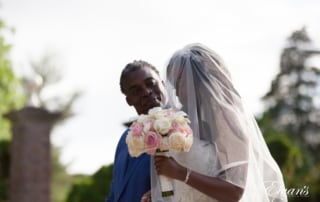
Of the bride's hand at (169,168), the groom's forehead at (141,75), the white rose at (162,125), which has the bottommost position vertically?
the bride's hand at (169,168)

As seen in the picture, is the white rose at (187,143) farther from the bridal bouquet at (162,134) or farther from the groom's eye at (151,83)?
the groom's eye at (151,83)

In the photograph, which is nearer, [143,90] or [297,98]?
[143,90]

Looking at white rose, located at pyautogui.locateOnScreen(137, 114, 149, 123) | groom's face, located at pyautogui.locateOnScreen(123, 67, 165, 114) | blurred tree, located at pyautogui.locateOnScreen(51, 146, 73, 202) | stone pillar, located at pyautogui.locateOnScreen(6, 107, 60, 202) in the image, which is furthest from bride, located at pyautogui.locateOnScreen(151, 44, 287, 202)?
blurred tree, located at pyautogui.locateOnScreen(51, 146, 73, 202)

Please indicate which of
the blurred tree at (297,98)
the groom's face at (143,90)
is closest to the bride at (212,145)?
the groom's face at (143,90)

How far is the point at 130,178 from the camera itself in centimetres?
395

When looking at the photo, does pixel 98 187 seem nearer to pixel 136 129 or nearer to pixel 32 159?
pixel 32 159

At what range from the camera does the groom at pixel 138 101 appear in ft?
12.7

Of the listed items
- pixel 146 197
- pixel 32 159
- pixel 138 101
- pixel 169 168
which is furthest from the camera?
pixel 32 159

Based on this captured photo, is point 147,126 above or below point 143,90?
below

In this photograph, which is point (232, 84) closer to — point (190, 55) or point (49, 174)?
point (190, 55)

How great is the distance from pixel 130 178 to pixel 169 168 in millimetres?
643

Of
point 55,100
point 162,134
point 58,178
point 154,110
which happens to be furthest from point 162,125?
point 55,100

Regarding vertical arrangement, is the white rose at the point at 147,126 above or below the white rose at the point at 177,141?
above

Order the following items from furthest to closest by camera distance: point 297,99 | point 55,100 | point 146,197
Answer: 1. point 297,99
2. point 55,100
3. point 146,197
